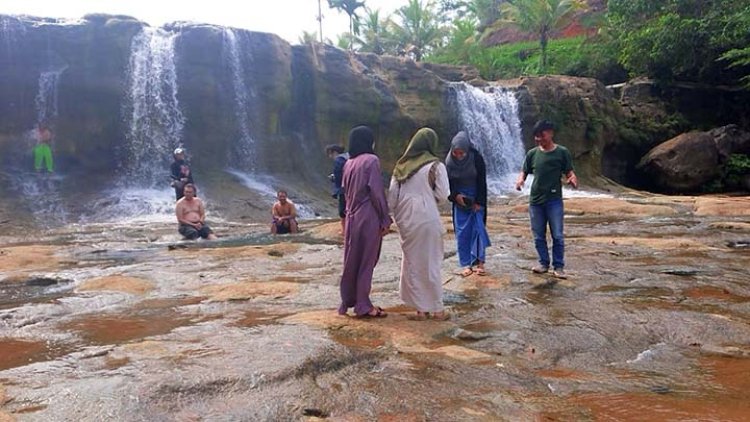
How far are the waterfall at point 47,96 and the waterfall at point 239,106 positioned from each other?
4.53 metres

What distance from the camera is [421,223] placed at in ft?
16.1

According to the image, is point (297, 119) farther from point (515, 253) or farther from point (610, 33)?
point (610, 33)

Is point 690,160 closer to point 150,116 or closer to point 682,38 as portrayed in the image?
point 682,38

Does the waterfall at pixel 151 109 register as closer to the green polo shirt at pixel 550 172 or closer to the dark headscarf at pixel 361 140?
the green polo shirt at pixel 550 172

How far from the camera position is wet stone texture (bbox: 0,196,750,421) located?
305cm

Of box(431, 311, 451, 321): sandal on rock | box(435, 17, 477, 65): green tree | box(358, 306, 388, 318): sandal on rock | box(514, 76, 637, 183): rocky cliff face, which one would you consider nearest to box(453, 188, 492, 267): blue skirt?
box(431, 311, 451, 321): sandal on rock

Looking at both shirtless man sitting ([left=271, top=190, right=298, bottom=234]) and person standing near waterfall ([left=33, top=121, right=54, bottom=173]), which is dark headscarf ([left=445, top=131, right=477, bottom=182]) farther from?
person standing near waterfall ([left=33, top=121, right=54, bottom=173])

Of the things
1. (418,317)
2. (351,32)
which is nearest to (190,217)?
(418,317)

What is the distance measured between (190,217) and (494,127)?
15.3 meters

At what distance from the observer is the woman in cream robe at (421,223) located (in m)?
4.87

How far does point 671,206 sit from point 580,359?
39.8 feet

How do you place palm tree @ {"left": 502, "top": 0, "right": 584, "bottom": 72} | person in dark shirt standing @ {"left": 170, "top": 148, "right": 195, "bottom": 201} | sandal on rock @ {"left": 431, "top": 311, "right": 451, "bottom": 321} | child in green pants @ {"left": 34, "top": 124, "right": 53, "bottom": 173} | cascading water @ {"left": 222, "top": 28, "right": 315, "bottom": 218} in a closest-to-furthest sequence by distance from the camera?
sandal on rock @ {"left": 431, "top": 311, "right": 451, "bottom": 321}, person in dark shirt standing @ {"left": 170, "top": 148, "right": 195, "bottom": 201}, child in green pants @ {"left": 34, "top": 124, "right": 53, "bottom": 173}, cascading water @ {"left": 222, "top": 28, "right": 315, "bottom": 218}, palm tree @ {"left": 502, "top": 0, "right": 584, "bottom": 72}

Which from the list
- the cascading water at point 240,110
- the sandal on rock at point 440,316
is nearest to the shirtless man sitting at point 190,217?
the sandal on rock at point 440,316

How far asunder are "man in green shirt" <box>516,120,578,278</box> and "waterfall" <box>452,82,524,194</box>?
16461mm
